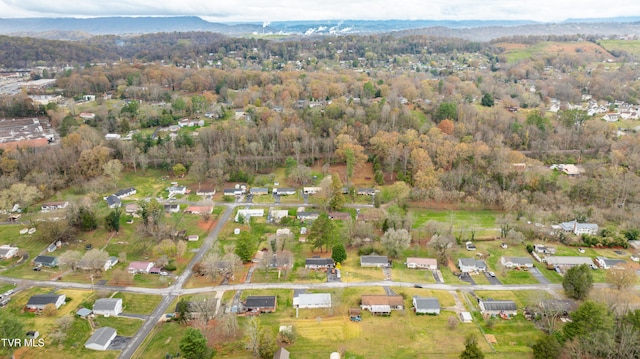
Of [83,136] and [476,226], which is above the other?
[83,136]

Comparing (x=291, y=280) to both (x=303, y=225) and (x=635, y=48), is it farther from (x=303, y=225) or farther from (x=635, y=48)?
(x=635, y=48)

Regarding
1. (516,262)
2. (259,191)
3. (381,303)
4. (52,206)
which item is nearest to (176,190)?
(259,191)

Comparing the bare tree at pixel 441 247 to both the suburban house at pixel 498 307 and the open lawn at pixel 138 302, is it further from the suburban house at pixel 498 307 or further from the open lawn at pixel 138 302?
the open lawn at pixel 138 302

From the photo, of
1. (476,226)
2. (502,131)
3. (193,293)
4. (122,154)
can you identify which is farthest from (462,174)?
(122,154)

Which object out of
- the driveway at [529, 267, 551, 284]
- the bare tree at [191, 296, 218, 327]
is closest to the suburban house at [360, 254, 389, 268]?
the driveway at [529, 267, 551, 284]

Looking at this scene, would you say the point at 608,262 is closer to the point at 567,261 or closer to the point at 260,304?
the point at 567,261

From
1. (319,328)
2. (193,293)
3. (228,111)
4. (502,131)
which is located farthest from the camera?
(228,111)
